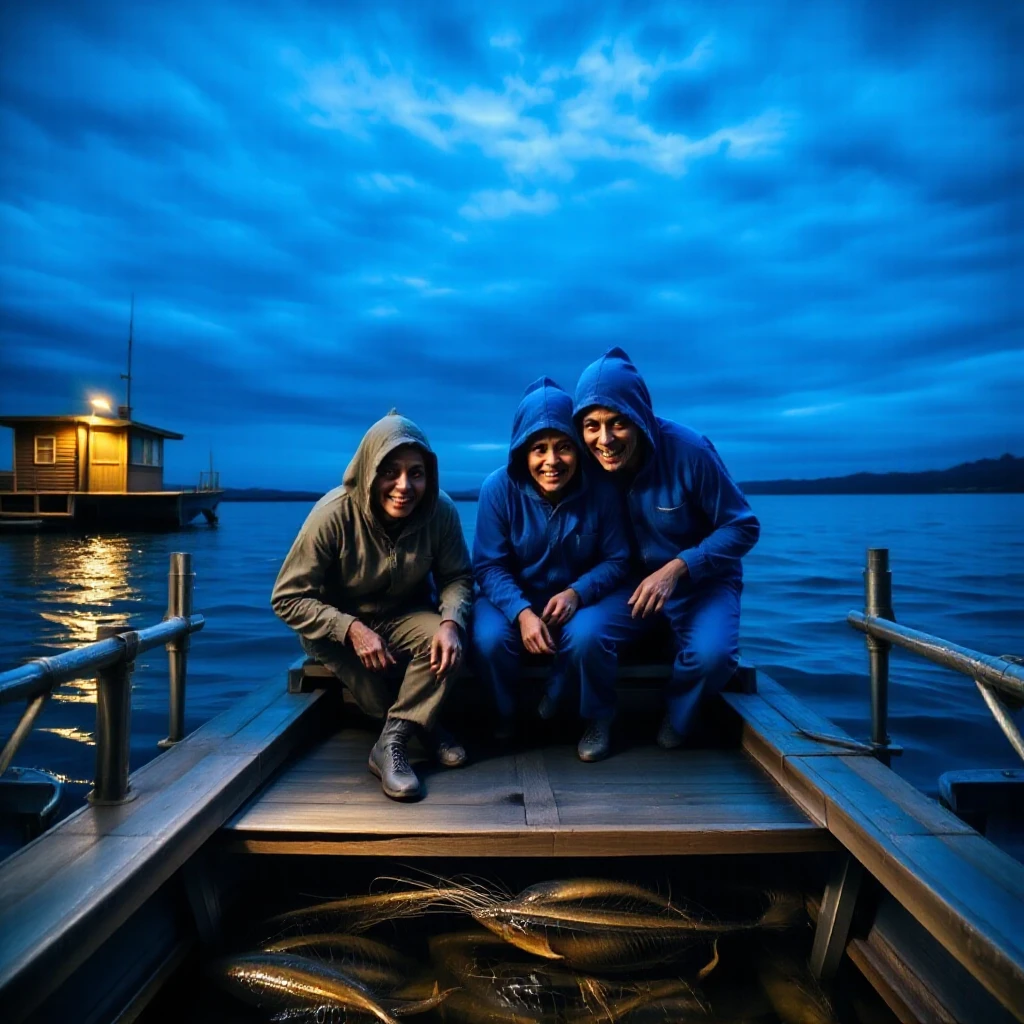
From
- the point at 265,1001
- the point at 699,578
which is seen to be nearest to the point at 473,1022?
the point at 265,1001

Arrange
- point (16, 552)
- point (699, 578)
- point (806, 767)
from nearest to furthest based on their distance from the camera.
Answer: point (806, 767), point (699, 578), point (16, 552)

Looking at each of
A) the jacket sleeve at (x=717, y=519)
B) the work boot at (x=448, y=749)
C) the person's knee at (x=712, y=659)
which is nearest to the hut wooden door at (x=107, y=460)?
the work boot at (x=448, y=749)

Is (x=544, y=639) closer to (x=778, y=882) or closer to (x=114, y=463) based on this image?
(x=778, y=882)

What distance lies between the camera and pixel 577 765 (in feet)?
10.4

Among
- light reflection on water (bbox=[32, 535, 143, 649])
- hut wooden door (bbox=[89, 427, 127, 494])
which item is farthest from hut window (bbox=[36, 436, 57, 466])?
light reflection on water (bbox=[32, 535, 143, 649])

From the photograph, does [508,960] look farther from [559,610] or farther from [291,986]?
[559,610]

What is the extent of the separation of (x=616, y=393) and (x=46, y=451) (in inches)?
1205

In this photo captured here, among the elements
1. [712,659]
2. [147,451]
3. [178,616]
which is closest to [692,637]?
[712,659]

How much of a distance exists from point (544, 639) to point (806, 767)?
1.11 m

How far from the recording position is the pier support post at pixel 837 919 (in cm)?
239

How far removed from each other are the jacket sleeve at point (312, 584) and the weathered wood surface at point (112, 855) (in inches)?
18.0

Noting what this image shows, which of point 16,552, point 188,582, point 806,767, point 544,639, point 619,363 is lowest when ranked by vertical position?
point 16,552

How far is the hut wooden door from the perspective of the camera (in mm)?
28094

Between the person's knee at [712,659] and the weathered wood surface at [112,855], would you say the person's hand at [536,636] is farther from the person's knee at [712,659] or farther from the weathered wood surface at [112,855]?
the weathered wood surface at [112,855]
